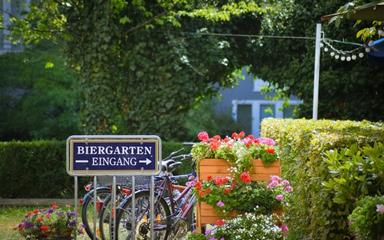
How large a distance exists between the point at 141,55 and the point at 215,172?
25.6 feet

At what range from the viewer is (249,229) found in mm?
6129

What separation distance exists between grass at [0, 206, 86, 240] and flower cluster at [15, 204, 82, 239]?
1700mm

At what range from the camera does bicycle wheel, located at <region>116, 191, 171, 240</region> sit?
7523mm

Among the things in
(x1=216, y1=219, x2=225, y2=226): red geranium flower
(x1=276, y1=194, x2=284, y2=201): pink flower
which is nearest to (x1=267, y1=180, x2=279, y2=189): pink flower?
(x1=276, y1=194, x2=284, y2=201): pink flower

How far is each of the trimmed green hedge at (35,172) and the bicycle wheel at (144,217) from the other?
20.6 feet

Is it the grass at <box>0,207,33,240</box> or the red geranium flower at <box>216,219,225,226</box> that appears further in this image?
the grass at <box>0,207,33,240</box>

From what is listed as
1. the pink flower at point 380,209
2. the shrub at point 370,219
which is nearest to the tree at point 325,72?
the shrub at point 370,219

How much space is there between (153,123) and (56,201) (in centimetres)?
251

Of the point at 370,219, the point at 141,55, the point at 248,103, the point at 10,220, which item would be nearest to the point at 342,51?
the point at 141,55

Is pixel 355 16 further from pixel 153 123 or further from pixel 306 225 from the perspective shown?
pixel 153 123

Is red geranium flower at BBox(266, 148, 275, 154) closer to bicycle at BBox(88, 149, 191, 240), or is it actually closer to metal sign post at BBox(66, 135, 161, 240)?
bicycle at BBox(88, 149, 191, 240)

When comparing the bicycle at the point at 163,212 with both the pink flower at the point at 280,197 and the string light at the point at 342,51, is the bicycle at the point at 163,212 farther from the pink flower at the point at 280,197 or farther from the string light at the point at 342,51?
the string light at the point at 342,51

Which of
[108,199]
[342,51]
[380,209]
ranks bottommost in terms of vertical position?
[108,199]

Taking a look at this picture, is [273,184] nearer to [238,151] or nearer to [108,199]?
[238,151]
